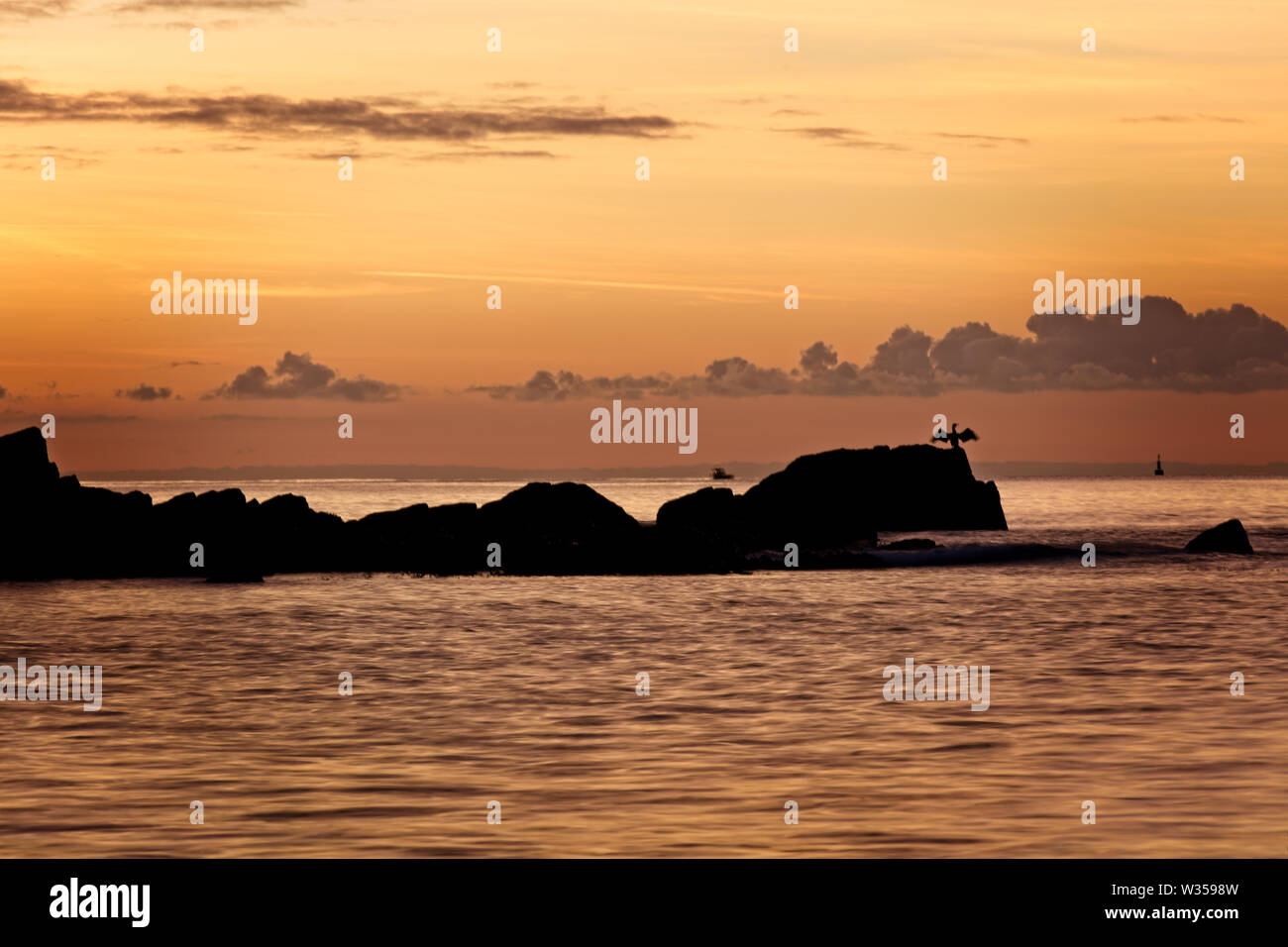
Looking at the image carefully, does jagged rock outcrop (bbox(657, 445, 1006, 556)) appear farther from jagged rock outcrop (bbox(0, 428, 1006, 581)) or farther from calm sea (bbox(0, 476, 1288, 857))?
calm sea (bbox(0, 476, 1288, 857))

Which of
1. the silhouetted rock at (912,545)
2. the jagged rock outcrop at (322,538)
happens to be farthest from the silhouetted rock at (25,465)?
the silhouetted rock at (912,545)

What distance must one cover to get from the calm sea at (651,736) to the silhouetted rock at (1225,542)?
3511 centimetres

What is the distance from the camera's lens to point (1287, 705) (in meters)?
23.8

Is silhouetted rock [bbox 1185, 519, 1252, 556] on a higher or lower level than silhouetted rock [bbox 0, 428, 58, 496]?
lower

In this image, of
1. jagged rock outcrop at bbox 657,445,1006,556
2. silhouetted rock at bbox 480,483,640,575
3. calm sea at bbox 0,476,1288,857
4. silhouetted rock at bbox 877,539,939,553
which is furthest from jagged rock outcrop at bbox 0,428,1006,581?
calm sea at bbox 0,476,1288,857

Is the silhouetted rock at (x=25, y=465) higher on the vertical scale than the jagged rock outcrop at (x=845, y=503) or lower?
higher

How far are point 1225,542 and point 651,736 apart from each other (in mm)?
68784

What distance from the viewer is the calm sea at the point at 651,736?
14.7m

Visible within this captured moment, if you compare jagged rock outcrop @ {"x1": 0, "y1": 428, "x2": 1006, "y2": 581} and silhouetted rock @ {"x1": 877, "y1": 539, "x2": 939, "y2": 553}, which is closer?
jagged rock outcrop @ {"x1": 0, "y1": 428, "x2": 1006, "y2": 581}

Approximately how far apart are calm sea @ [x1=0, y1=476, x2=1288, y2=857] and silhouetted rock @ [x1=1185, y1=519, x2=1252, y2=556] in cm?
3511

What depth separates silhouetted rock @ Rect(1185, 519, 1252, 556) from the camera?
79.9 meters

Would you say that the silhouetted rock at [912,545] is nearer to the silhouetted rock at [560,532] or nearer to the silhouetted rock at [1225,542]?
the silhouetted rock at [1225,542]

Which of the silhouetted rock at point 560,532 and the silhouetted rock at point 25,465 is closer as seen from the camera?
the silhouetted rock at point 25,465
